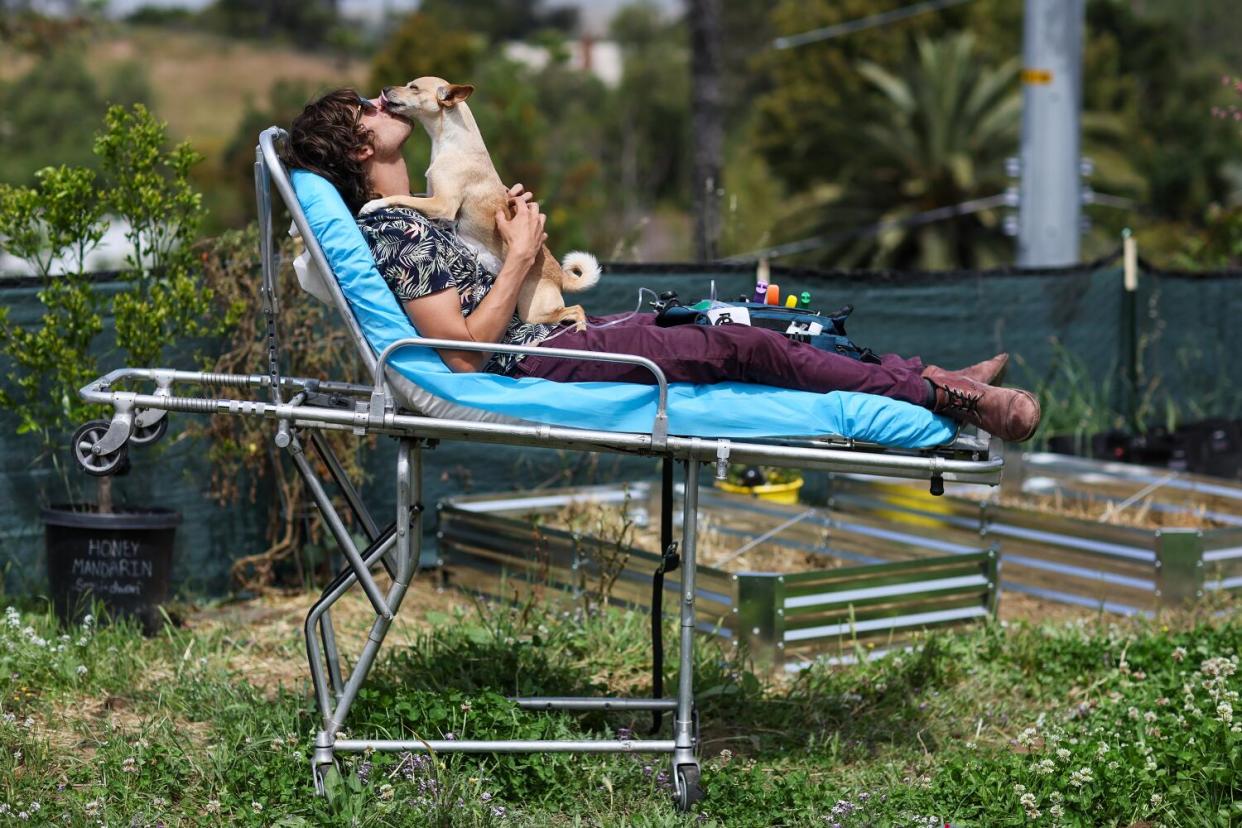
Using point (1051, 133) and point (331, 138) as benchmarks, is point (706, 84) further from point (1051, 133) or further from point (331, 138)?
point (331, 138)

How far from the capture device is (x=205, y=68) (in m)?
73.4

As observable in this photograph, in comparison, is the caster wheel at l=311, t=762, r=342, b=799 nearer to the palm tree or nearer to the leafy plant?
the leafy plant

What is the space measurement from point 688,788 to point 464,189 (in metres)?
1.94

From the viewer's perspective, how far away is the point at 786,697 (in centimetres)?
562

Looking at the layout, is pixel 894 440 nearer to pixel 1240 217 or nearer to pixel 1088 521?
pixel 1088 521

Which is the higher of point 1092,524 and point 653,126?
point 653,126

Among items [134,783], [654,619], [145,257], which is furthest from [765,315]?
[145,257]

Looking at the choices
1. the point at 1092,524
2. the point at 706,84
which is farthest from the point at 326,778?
the point at 706,84

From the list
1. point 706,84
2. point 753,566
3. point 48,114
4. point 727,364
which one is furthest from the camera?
point 48,114

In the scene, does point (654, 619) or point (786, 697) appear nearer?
point (654, 619)

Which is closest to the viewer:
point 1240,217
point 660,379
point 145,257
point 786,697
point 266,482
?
point 660,379

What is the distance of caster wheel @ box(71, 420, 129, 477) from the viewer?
450 cm

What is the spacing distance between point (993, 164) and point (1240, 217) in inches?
423

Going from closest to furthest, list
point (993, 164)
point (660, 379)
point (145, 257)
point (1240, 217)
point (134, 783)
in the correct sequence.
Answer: point (660, 379) → point (134, 783) → point (145, 257) → point (1240, 217) → point (993, 164)
